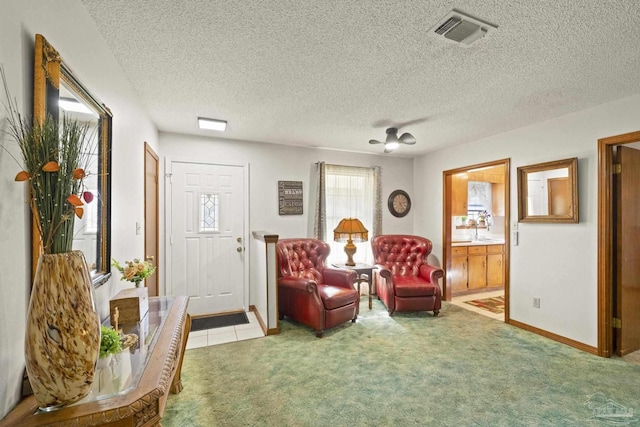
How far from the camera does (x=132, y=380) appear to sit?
3.48 ft

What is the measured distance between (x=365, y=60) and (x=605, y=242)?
9.28 feet

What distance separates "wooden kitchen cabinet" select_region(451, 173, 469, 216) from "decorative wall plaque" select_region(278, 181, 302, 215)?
257cm

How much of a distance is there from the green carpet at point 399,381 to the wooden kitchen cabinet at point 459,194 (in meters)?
2.26

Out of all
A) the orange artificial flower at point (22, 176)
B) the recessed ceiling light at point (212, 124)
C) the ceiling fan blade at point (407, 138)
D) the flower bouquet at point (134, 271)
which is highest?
the recessed ceiling light at point (212, 124)

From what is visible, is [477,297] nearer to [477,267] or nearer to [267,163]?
[477,267]

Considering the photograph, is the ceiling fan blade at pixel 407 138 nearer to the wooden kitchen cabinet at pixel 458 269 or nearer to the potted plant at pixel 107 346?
the wooden kitchen cabinet at pixel 458 269

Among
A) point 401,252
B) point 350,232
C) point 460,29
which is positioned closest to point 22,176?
point 460,29

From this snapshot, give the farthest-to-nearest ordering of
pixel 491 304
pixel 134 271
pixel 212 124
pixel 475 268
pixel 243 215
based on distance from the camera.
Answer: pixel 475 268 < pixel 491 304 < pixel 243 215 < pixel 212 124 < pixel 134 271

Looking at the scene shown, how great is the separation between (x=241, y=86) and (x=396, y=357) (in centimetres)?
280

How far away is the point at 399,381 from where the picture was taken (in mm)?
2396

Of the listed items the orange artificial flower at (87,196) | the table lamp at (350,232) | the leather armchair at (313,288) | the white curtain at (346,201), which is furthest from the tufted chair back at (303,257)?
the orange artificial flower at (87,196)

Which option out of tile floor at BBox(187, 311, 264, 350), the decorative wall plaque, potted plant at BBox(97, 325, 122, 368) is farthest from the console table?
the decorative wall plaque

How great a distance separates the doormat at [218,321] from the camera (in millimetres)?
3625

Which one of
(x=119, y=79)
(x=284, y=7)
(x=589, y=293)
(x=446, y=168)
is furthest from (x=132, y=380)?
(x=446, y=168)
